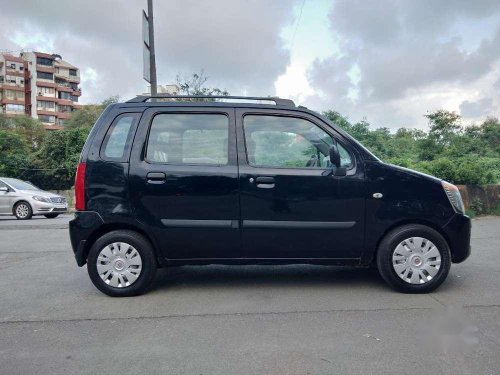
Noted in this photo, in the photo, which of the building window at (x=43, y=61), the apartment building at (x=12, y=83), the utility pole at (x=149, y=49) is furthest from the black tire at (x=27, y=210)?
the building window at (x=43, y=61)

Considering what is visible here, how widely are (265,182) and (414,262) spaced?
173cm

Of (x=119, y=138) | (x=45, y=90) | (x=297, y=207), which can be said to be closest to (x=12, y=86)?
(x=45, y=90)

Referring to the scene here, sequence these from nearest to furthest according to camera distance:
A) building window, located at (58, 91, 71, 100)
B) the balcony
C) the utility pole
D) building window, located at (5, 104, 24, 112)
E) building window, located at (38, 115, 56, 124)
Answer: the utility pole → the balcony → building window, located at (5, 104, 24, 112) → building window, located at (38, 115, 56, 124) → building window, located at (58, 91, 71, 100)

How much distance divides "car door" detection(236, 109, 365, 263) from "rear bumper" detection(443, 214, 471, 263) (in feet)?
3.03

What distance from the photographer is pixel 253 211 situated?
16.8 ft

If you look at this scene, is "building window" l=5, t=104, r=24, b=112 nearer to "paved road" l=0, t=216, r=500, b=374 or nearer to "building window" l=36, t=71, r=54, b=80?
"building window" l=36, t=71, r=54, b=80

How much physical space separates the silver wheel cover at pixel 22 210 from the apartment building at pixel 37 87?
73.2 meters

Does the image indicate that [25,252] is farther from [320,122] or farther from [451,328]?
[451,328]

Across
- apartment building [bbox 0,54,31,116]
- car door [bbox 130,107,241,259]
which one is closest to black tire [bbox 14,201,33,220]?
car door [bbox 130,107,241,259]

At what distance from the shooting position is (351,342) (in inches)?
152

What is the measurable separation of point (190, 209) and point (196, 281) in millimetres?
1163

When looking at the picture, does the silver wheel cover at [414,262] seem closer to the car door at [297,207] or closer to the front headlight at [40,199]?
the car door at [297,207]

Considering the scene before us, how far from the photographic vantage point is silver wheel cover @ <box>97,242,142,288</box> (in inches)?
203

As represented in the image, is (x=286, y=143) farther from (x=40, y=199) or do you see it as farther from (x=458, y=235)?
(x=40, y=199)
